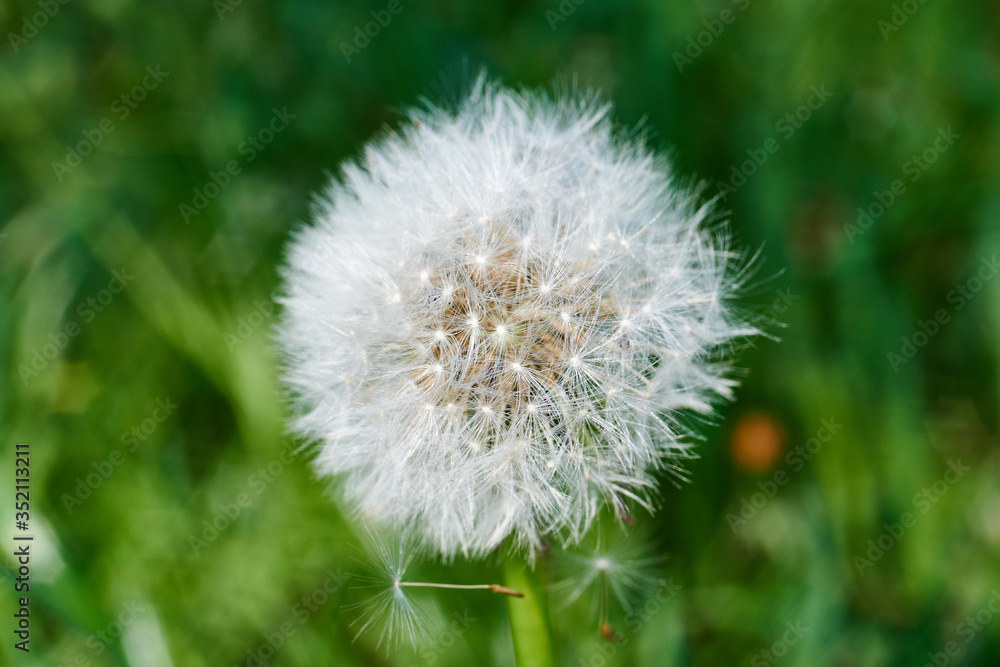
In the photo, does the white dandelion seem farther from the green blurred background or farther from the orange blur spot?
the orange blur spot

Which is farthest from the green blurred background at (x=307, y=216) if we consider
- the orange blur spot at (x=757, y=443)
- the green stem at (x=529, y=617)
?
the green stem at (x=529, y=617)

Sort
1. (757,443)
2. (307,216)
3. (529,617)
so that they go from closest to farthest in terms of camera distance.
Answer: (529,617)
(757,443)
(307,216)

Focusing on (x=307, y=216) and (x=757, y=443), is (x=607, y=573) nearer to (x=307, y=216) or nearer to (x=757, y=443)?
(x=757, y=443)

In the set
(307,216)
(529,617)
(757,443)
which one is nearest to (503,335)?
(529,617)

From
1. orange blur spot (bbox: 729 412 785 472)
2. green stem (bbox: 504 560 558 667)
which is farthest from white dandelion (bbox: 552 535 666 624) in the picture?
orange blur spot (bbox: 729 412 785 472)

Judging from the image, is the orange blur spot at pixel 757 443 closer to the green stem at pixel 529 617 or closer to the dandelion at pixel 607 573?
the dandelion at pixel 607 573

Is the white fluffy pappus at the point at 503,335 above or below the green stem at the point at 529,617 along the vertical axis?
above

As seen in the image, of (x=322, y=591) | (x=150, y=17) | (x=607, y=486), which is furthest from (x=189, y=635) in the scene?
(x=150, y=17)

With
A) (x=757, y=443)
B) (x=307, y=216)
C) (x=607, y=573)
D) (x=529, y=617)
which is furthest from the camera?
(x=307, y=216)
